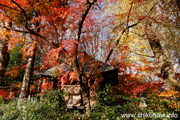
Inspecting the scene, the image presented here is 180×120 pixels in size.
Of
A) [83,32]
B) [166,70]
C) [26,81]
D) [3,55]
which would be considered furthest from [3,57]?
[166,70]

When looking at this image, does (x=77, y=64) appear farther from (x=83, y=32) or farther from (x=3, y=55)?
(x=3, y=55)

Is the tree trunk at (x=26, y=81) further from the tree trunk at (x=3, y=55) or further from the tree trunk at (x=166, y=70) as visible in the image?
the tree trunk at (x=166, y=70)

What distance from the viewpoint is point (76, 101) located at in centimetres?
727

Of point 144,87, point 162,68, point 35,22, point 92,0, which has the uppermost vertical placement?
point 35,22

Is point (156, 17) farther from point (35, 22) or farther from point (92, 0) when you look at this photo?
point (35, 22)

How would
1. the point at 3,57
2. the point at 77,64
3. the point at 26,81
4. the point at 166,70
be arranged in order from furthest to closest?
the point at 3,57 < the point at 26,81 < the point at 166,70 < the point at 77,64

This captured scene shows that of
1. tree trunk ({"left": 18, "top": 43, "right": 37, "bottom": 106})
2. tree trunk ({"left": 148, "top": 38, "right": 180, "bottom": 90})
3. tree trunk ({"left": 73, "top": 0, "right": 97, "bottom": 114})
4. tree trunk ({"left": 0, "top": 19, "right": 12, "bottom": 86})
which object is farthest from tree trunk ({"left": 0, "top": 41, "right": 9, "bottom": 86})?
tree trunk ({"left": 148, "top": 38, "right": 180, "bottom": 90})

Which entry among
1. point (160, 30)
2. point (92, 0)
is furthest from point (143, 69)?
point (92, 0)

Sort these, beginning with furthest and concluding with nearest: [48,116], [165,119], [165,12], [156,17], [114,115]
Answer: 1. [156,17]
2. [165,12]
3. [114,115]
4. [48,116]
5. [165,119]

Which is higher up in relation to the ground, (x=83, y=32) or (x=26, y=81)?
(x=83, y=32)

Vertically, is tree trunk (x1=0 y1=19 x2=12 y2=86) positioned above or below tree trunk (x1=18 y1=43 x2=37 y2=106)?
above

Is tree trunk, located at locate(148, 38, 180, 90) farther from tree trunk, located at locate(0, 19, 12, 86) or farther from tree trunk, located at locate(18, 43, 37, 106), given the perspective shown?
tree trunk, located at locate(0, 19, 12, 86)

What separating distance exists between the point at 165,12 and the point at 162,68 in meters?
3.66

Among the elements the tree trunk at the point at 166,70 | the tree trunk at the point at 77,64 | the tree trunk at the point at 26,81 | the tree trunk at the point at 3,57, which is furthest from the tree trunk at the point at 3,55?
the tree trunk at the point at 166,70
